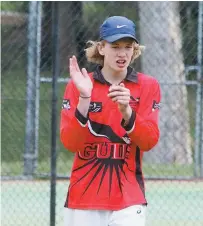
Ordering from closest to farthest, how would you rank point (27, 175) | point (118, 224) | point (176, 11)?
1. point (118, 224)
2. point (27, 175)
3. point (176, 11)

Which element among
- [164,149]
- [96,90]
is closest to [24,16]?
[164,149]

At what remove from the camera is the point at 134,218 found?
16.4 ft

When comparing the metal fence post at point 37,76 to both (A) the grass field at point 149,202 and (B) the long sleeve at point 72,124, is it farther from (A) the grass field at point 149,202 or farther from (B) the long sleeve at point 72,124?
(B) the long sleeve at point 72,124

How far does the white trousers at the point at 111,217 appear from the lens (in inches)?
197

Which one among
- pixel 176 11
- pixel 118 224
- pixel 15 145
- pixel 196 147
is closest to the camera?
pixel 118 224

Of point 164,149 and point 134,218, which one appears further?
point 164,149

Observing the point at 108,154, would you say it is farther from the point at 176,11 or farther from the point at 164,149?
the point at 176,11

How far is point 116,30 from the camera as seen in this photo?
5.08 m

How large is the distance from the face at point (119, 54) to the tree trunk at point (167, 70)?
6882mm

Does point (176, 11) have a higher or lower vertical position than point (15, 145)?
higher

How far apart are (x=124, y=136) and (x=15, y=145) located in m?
6.86

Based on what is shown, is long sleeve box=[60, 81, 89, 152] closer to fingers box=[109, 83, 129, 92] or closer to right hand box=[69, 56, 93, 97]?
right hand box=[69, 56, 93, 97]

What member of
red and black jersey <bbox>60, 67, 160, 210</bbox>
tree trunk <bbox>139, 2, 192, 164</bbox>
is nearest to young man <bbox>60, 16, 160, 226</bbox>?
red and black jersey <bbox>60, 67, 160, 210</bbox>

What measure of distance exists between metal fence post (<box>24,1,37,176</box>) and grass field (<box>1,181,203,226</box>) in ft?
1.31
